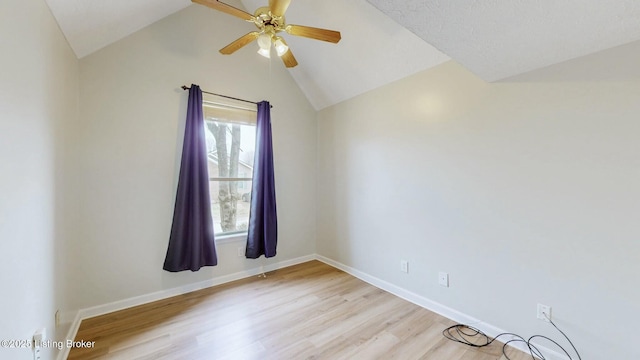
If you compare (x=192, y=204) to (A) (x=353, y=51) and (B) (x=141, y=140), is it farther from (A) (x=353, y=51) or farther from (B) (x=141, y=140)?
(A) (x=353, y=51)

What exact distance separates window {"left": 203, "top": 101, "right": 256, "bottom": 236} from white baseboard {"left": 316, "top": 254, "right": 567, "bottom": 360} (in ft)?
5.32

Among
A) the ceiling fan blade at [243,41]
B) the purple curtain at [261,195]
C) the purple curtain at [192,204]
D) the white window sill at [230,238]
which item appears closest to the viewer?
the ceiling fan blade at [243,41]

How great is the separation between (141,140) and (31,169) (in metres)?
1.26

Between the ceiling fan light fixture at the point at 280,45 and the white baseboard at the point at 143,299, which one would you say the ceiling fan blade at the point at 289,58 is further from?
the white baseboard at the point at 143,299

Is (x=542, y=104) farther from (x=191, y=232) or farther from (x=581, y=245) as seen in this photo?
(x=191, y=232)

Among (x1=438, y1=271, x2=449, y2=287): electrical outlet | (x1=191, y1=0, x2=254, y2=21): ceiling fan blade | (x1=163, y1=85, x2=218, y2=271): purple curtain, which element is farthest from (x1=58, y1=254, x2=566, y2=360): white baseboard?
(x1=191, y1=0, x2=254, y2=21): ceiling fan blade

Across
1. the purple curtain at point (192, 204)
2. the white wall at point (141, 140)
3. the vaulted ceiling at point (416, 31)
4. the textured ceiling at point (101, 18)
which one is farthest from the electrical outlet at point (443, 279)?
the textured ceiling at point (101, 18)

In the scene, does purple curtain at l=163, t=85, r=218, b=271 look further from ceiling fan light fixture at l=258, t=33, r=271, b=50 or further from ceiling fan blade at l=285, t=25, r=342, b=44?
ceiling fan blade at l=285, t=25, r=342, b=44

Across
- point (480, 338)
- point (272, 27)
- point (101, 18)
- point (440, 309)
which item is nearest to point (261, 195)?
point (272, 27)

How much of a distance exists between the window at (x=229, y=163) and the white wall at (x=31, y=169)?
4.12 feet

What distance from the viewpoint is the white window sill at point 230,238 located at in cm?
291

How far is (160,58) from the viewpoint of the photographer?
2494mm

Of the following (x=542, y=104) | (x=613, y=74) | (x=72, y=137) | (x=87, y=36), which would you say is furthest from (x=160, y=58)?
(x=613, y=74)

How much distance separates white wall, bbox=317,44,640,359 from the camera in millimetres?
1455
